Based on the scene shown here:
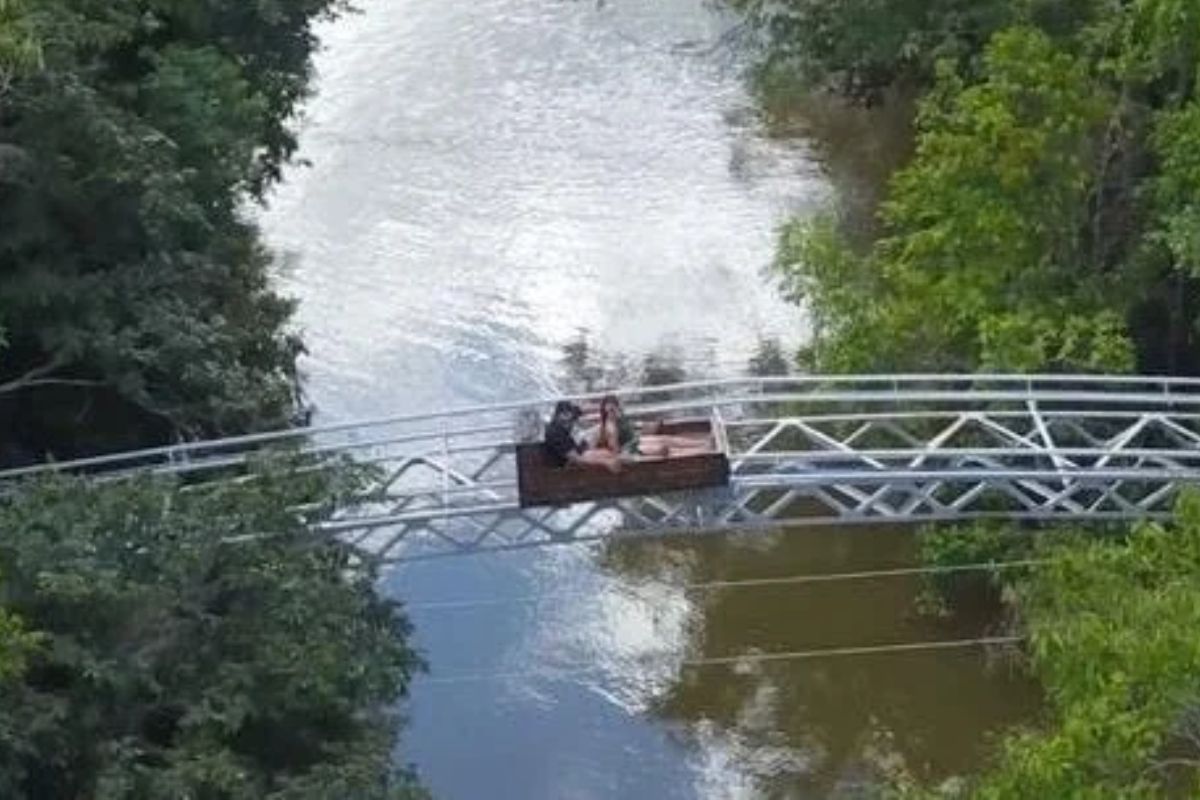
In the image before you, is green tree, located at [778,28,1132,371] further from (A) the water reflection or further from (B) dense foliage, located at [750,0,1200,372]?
(A) the water reflection

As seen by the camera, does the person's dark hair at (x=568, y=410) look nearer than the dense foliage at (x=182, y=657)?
No

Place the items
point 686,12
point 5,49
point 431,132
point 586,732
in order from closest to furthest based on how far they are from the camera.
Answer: point 5,49
point 586,732
point 431,132
point 686,12

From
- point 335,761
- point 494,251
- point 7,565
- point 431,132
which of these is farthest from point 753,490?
point 431,132

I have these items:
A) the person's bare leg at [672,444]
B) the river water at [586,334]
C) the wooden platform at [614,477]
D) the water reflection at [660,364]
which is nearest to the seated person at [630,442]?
the person's bare leg at [672,444]

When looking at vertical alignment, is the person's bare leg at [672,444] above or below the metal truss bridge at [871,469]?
above

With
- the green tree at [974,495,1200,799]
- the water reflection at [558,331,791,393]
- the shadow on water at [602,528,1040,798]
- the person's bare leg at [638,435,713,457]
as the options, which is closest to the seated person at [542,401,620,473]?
the person's bare leg at [638,435,713,457]

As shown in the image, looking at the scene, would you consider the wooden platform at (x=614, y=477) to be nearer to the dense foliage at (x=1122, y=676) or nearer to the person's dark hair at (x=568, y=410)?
the person's dark hair at (x=568, y=410)

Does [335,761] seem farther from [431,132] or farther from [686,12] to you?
[686,12]
